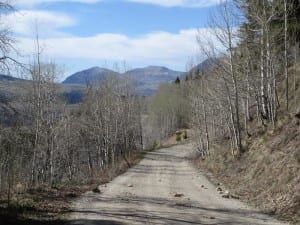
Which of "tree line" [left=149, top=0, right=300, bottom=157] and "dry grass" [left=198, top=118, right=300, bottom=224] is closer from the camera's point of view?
"dry grass" [left=198, top=118, right=300, bottom=224]

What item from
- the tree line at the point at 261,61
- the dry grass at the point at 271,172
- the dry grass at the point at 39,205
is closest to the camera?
the dry grass at the point at 39,205

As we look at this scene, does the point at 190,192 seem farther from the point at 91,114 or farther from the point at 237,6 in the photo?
the point at 91,114

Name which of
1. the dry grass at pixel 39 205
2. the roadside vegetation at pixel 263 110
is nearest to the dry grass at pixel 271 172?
the roadside vegetation at pixel 263 110

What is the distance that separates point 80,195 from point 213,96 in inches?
943

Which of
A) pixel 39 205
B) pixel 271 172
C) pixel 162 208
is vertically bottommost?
pixel 162 208

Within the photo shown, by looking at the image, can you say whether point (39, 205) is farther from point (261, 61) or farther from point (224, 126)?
point (224, 126)

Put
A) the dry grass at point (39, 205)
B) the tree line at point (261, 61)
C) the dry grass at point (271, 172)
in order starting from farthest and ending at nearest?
the tree line at point (261, 61), the dry grass at point (271, 172), the dry grass at point (39, 205)

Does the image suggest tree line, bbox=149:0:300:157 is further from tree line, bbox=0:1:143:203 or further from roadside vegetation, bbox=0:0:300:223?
tree line, bbox=0:1:143:203

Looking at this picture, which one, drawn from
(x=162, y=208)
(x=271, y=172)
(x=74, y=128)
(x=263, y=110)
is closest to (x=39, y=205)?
(x=162, y=208)

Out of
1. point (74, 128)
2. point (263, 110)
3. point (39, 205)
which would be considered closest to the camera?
point (39, 205)

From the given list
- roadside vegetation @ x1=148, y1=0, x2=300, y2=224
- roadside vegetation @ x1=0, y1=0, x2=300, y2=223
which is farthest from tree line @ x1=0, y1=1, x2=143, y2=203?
roadside vegetation @ x1=148, y1=0, x2=300, y2=224

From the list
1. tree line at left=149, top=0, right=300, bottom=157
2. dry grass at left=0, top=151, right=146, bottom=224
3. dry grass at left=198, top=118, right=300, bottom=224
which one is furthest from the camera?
tree line at left=149, top=0, right=300, bottom=157

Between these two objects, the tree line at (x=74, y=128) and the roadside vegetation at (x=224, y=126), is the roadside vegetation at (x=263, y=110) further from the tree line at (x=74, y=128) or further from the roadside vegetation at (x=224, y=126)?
the tree line at (x=74, y=128)

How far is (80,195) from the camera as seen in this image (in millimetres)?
21062
